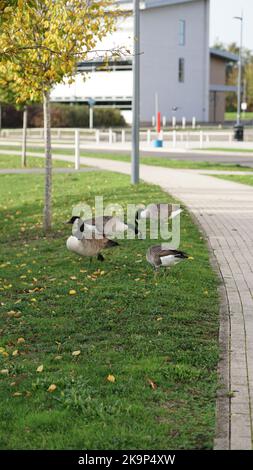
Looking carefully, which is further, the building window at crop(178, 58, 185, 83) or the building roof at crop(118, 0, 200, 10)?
the building window at crop(178, 58, 185, 83)

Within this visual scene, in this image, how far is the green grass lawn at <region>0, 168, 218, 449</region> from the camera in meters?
4.86

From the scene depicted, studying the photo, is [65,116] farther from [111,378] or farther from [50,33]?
[111,378]

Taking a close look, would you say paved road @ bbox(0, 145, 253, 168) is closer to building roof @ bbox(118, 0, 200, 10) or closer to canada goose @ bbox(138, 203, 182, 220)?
canada goose @ bbox(138, 203, 182, 220)

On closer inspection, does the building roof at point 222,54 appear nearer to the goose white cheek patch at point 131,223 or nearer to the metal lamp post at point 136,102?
the metal lamp post at point 136,102

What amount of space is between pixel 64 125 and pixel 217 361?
55605mm

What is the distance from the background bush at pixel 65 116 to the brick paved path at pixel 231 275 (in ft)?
125

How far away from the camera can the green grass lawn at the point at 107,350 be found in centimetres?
486

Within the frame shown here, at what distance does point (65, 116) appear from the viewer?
200 feet

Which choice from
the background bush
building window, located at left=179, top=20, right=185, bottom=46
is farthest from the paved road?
building window, located at left=179, top=20, right=185, bottom=46

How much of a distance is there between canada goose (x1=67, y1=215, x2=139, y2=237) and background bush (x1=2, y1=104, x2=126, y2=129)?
48.8 metres

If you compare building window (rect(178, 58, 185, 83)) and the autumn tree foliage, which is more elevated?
building window (rect(178, 58, 185, 83))

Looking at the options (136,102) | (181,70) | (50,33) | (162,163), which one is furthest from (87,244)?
(181,70)

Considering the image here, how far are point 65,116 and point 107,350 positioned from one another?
55.4 m

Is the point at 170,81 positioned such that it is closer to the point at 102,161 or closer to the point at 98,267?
the point at 102,161
